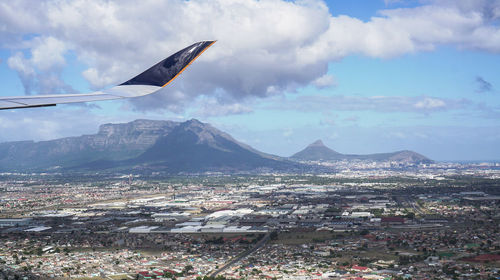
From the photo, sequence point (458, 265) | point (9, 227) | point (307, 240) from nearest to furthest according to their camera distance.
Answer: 1. point (458, 265)
2. point (307, 240)
3. point (9, 227)

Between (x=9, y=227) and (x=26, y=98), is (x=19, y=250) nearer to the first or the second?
(x=9, y=227)

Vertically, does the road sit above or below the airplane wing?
below

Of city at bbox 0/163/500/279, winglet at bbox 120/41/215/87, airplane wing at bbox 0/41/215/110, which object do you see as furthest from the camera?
city at bbox 0/163/500/279

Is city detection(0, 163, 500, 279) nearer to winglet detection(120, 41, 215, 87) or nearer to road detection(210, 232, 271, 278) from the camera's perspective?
road detection(210, 232, 271, 278)

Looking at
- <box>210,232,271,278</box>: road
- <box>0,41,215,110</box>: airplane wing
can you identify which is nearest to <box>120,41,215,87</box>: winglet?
<box>0,41,215,110</box>: airplane wing

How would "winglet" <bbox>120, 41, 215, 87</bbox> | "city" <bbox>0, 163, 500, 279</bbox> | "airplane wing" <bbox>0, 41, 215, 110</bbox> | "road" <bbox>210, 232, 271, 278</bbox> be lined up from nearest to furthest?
"airplane wing" <bbox>0, 41, 215, 110</bbox>
"winglet" <bbox>120, 41, 215, 87</bbox>
"city" <bbox>0, 163, 500, 279</bbox>
"road" <bbox>210, 232, 271, 278</bbox>

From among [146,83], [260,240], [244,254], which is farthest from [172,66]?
[260,240]

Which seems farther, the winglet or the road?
the road

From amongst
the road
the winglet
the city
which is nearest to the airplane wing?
the winglet

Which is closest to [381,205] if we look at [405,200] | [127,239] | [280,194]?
[405,200]
